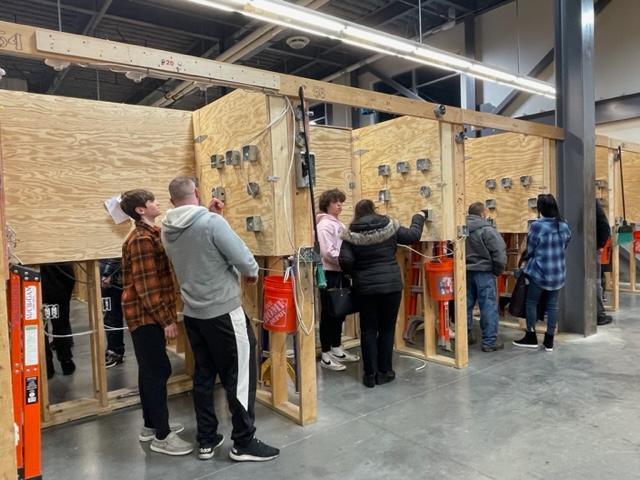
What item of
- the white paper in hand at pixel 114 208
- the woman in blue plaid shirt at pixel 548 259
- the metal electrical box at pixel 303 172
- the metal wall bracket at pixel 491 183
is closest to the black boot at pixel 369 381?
the metal electrical box at pixel 303 172

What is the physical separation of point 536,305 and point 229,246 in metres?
3.27

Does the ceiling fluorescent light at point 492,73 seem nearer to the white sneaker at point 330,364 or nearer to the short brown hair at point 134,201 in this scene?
the white sneaker at point 330,364

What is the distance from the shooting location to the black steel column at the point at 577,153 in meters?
4.58

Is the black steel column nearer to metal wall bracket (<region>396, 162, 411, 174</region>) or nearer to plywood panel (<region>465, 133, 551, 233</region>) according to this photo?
plywood panel (<region>465, 133, 551, 233</region>)

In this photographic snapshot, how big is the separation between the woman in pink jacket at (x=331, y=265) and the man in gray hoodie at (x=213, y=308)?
4.52 ft

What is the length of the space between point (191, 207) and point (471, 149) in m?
4.11

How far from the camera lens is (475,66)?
237 inches

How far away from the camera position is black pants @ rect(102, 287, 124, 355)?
417 cm

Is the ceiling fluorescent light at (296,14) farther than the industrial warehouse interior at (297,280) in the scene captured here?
Yes

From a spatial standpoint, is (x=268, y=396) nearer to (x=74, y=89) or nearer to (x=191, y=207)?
(x=191, y=207)

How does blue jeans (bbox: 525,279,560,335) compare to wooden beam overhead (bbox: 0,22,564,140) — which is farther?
blue jeans (bbox: 525,279,560,335)

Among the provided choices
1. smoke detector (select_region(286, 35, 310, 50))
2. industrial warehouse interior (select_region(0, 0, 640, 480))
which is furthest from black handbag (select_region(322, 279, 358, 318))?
smoke detector (select_region(286, 35, 310, 50))

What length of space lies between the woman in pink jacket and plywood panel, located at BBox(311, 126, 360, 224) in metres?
0.43

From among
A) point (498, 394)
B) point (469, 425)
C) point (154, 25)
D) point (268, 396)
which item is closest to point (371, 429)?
point (469, 425)
